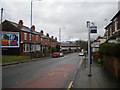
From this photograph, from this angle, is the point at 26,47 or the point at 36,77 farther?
the point at 26,47

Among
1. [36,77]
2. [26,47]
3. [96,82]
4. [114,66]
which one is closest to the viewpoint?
[96,82]

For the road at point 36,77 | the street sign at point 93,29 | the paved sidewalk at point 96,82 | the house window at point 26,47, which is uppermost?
the street sign at point 93,29

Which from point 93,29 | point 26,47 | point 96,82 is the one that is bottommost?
point 96,82

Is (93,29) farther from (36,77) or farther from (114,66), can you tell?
(36,77)

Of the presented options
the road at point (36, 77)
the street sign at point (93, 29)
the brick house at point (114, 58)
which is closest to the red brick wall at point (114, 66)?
the brick house at point (114, 58)

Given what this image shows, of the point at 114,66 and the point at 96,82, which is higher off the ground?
the point at 114,66

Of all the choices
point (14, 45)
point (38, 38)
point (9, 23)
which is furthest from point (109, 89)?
point (38, 38)

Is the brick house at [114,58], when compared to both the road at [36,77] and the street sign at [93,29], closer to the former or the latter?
the street sign at [93,29]

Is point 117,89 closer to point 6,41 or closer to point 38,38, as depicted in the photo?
point 6,41

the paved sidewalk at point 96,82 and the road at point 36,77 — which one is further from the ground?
the paved sidewalk at point 96,82

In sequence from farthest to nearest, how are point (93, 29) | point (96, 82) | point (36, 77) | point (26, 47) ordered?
point (26, 47) < point (93, 29) < point (36, 77) < point (96, 82)

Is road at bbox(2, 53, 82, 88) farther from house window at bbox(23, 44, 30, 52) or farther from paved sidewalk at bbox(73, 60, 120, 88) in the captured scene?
house window at bbox(23, 44, 30, 52)

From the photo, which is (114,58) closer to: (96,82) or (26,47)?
(96,82)

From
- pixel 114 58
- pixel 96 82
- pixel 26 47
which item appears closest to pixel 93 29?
pixel 114 58
